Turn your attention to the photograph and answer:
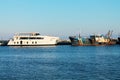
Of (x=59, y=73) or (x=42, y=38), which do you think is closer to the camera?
(x=59, y=73)

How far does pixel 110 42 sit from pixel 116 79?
150 meters

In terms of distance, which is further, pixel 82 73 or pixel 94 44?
pixel 94 44

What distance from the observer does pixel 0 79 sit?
3428 cm

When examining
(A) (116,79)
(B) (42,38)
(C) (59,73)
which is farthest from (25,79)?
(B) (42,38)

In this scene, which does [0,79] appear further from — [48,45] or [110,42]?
[110,42]

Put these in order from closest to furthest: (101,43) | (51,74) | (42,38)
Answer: (51,74), (42,38), (101,43)

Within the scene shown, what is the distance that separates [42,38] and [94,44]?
2862cm

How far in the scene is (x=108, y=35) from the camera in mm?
181875

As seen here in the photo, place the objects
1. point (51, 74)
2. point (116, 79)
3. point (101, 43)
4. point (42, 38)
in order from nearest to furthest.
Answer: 1. point (116, 79)
2. point (51, 74)
3. point (42, 38)
4. point (101, 43)

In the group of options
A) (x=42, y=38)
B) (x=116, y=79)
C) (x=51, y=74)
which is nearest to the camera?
(x=116, y=79)


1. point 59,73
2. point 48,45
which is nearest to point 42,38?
point 48,45

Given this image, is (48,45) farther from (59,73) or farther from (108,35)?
(59,73)

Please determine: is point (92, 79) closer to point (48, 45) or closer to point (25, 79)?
point (25, 79)

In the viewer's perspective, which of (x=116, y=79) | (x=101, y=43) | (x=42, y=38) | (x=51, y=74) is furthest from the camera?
(x=101, y=43)
